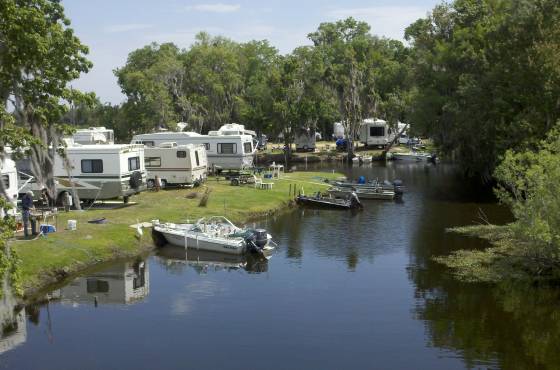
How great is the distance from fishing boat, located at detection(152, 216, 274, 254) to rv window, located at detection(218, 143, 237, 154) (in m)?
19.7

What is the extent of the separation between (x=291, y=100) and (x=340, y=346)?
56.5 m

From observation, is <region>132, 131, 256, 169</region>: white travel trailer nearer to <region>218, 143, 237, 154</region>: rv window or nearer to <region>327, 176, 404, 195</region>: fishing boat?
<region>218, 143, 237, 154</region>: rv window

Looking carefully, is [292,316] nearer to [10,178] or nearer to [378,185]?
[10,178]

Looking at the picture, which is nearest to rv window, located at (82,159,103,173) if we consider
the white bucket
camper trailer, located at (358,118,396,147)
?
the white bucket

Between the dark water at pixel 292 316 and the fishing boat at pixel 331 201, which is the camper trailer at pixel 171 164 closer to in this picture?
the fishing boat at pixel 331 201

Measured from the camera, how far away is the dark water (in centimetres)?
1756

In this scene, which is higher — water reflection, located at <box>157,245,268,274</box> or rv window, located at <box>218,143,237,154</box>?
rv window, located at <box>218,143,237,154</box>

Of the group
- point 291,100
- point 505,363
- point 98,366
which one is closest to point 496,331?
point 505,363

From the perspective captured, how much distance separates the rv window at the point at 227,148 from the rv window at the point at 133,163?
14305 millimetres

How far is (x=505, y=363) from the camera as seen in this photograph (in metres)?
17.1

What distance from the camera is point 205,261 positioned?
28.4 metres

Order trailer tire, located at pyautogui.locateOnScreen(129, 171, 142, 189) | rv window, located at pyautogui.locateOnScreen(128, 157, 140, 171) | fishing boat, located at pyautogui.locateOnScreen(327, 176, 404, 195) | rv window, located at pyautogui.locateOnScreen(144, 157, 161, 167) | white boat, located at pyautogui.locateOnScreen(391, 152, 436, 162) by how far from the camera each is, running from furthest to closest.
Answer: white boat, located at pyautogui.locateOnScreen(391, 152, 436, 162), fishing boat, located at pyautogui.locateOnScreen(327, 176, 404, 195), rv window, located at pyautogui.locateOnScreen(144, 157, 161, 167), rv window, located at pyautogui.locateOnScreen(128, 157, 140, 171), trailer tire, located at pyautogui.locateOnScreen(129, 171, 142, 189)

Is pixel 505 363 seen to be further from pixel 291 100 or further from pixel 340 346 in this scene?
pixel 291 100

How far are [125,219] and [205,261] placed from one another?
546 cm
